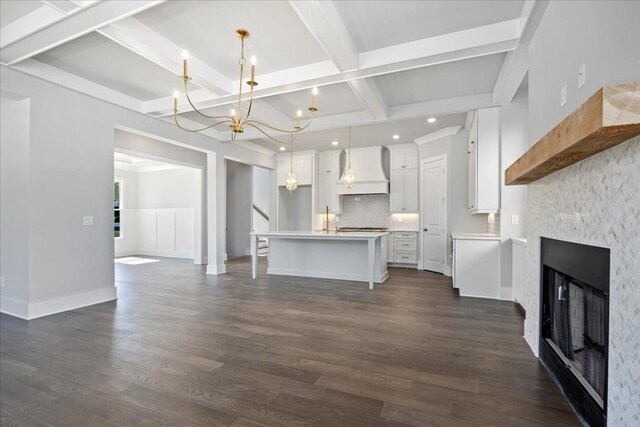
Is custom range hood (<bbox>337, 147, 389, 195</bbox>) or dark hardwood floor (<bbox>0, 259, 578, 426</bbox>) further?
custom range hood (<bbox>337, 147, 389, 195</bbox>)

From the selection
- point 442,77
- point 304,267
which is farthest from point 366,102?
point 304,267

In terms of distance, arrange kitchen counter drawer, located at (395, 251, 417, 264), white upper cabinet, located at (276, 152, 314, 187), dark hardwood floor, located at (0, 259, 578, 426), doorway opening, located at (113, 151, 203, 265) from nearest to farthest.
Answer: dark hardwood floor, located at (0, 259, 578, 426) < kitchen counter drawer, located at (395, 251, 417, 264) < white upper cabinet, located at (276, 152, 314, 187) < doorway opening, located at (113, 151, 203, 265)

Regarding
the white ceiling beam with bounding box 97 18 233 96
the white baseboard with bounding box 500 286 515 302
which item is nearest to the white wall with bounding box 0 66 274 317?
the white ceiling beam with bounding box 97 18 233 96

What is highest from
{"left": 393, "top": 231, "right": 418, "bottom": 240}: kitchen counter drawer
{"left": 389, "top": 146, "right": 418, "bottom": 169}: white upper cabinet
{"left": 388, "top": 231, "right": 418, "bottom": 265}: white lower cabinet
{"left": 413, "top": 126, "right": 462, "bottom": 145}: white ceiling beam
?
{"left": 413, "top": 126, "right": 462, "bottom": 145}: white ceiling beam

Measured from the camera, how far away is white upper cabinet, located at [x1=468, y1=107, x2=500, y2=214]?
163 inches

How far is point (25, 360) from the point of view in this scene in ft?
7.72

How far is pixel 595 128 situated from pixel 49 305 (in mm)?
4935

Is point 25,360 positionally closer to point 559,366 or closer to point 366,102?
point 559,366

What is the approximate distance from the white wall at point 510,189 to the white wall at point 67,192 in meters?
5.29

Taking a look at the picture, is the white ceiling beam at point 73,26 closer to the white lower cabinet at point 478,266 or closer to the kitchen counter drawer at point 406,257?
the white lower cabinet at point 478,266

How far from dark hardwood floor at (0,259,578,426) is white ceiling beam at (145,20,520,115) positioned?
8.73 ft

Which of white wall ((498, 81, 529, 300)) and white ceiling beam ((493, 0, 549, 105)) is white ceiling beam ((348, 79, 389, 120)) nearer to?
white ceiling beam ((493, 0, 549, 105))

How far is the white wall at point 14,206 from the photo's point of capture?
3.37 metres

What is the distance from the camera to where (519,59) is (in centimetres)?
296
